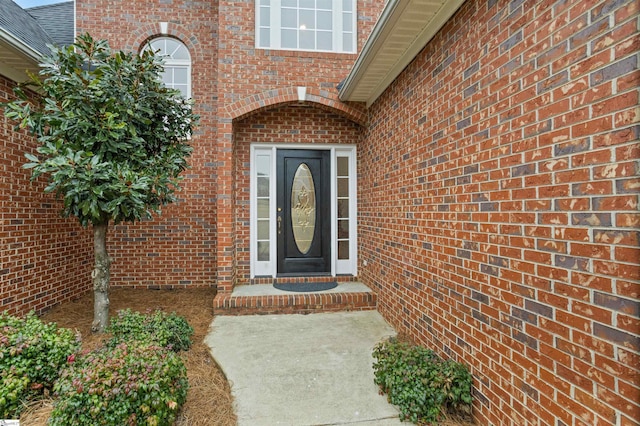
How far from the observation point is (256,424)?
2129 mm

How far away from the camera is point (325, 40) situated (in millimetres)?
4797

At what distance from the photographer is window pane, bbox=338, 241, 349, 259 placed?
5.33 meters

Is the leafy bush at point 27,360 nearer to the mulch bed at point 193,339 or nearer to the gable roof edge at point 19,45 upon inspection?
the mulch bed at point 193,339

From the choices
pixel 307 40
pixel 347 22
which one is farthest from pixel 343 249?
pixel 347 22

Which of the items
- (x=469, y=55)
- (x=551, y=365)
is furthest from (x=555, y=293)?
(x=469, y=55)

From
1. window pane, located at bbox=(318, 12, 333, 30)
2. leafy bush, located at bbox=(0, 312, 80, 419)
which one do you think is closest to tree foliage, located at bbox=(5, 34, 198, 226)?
leafy bush, located at bbox=(0, 312, 80, 419)

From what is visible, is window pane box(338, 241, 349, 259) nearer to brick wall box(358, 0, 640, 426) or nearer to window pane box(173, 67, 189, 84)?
brick wall box(358, 0, 640, 426)

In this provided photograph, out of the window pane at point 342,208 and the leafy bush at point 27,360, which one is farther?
the window pane at point 342,208

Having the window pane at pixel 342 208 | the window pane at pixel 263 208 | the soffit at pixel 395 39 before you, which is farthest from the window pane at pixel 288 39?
the window pane at pixel 342 208

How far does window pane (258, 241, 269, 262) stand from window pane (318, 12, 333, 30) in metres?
3.57

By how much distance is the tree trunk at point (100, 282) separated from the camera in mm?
3463

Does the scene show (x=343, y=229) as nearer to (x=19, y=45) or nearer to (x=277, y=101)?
(x=277, y=101)

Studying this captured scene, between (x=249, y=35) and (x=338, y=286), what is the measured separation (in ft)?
13.2

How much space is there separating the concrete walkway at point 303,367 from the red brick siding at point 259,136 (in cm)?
133
